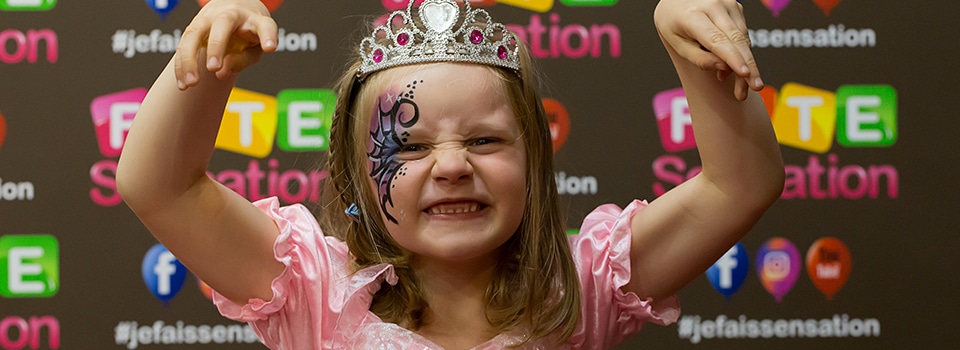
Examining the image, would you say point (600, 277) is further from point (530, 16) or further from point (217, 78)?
point (530, 16)

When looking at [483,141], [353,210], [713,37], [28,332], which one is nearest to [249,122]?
[28,332]

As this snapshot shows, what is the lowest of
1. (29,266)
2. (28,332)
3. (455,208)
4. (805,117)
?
(28,332)

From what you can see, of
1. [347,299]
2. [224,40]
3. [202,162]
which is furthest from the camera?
[347,299]

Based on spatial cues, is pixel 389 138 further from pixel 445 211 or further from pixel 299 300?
pixel 299 300

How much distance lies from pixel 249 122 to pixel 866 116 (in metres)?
1.00

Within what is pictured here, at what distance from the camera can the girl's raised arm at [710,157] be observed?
34.3 inches

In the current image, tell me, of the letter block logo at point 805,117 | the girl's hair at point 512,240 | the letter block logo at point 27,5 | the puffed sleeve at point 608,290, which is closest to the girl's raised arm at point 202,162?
the girl's hair at point 512,240

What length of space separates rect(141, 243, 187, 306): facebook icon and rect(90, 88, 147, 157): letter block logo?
0.18 meters

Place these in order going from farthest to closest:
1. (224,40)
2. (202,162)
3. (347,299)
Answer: (347,299), (202,162), (224,40)

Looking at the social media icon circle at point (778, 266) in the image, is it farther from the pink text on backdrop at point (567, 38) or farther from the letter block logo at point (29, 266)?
the letter block logo at point (29, 266)

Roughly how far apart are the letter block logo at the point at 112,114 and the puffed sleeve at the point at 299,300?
2.20 feet

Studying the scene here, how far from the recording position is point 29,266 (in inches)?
66.1

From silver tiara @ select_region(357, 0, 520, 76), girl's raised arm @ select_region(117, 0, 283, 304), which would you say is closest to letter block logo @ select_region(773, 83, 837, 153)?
silver tiara @ select_region(357, 0, 520, 76)

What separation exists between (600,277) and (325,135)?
0.71 m
